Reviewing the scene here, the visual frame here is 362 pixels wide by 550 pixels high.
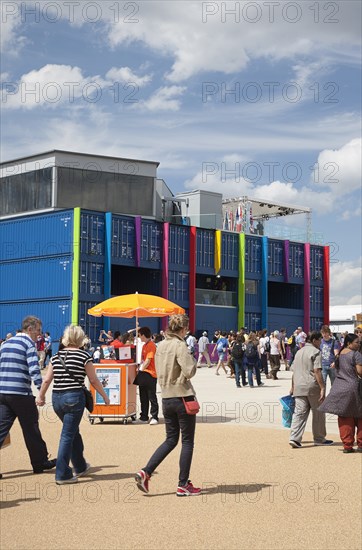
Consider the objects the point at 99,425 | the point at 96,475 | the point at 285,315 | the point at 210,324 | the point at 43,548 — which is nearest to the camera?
the point at 43,548

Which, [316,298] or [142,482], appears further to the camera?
[316,298]

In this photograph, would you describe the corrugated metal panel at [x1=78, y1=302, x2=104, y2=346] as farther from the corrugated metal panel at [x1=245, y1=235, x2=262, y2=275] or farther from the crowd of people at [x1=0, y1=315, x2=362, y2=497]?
the crowd of people at [x1=0, y1=315, x2=362, y2=497]

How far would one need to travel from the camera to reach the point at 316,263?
63.4 metres

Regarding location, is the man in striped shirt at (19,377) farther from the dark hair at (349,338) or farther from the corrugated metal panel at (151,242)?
the corrugated metal panel at (151,242)

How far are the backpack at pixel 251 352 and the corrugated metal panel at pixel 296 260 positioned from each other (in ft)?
122

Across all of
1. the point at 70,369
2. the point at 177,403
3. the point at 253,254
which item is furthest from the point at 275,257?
the point at 177,403

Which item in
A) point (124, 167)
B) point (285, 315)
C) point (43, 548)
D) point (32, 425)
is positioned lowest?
point (43, 548)

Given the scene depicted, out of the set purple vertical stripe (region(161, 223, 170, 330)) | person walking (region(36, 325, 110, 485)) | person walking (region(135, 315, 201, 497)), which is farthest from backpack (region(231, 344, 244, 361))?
purple vertical stripe (region(161, 223, 170, 330))

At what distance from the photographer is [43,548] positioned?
6.41 metres

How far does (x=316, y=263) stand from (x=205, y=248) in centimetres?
1130

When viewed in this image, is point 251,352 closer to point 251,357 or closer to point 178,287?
point 251,357

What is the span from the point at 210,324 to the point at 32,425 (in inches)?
1797

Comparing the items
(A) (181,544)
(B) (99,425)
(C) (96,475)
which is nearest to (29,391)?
(C) (96,475)

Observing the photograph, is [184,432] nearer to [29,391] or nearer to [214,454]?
[29,391]
